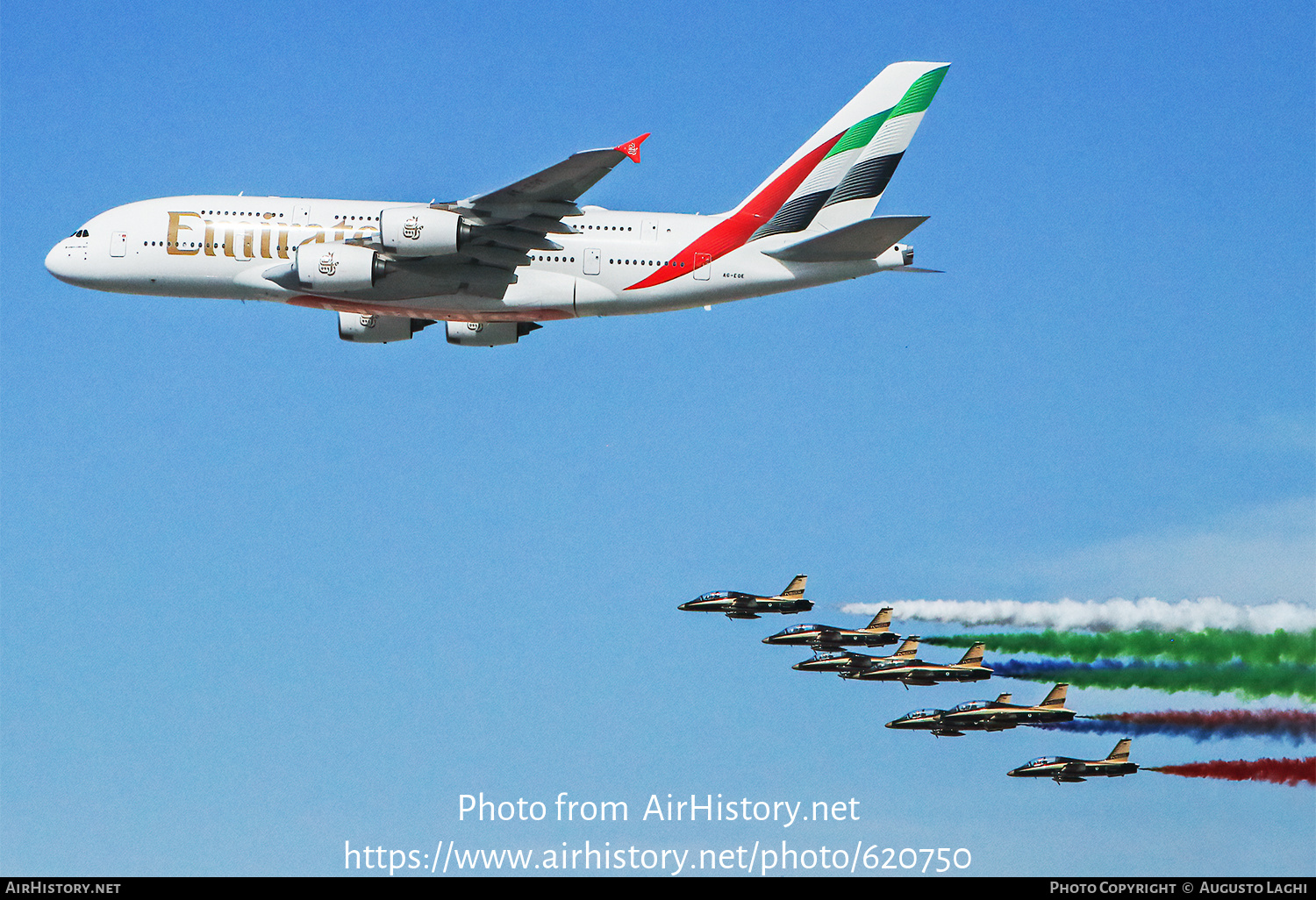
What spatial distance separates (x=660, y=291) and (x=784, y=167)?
6.24 metres

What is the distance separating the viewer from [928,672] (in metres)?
62.2

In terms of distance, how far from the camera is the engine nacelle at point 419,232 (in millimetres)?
47188

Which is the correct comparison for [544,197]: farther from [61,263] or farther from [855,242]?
[61,263]

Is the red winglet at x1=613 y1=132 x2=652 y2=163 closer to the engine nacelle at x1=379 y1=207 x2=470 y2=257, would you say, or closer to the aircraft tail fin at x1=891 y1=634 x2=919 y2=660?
the engine nacelle at x1=379 y1=207 x2=470 y2=257

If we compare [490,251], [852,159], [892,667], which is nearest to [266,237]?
[490,251]

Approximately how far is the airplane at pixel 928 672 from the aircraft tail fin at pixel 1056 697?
8.89ft

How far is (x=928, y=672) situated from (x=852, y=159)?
19529 millimetres

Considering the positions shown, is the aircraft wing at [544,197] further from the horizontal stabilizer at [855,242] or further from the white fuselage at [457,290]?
the horizontal stabilizer at [855,242]

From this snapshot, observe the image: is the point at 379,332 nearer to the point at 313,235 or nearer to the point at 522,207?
the point at 313,235

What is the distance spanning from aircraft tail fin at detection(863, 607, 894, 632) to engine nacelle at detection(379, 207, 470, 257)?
23577mm

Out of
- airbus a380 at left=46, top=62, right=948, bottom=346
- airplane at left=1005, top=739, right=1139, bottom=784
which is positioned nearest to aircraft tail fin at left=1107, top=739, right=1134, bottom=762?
airplane at left=1005, top=739, right=1139, bottom=784

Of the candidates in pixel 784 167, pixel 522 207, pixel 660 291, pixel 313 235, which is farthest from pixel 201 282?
pixel 784 167

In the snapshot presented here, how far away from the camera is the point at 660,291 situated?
50.1m
